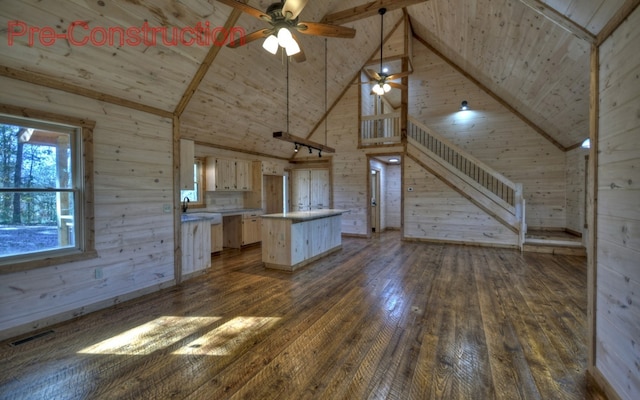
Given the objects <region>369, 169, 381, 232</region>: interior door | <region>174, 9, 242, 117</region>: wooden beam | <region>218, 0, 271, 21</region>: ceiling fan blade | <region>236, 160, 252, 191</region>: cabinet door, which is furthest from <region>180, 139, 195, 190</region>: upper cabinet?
<region>369, 169, 381, 232</region>: interior door

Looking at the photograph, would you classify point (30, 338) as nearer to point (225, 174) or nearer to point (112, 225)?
point (112, 225)

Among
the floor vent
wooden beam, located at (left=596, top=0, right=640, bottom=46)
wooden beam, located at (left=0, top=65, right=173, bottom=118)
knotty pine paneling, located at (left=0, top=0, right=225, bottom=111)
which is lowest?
the floor vent

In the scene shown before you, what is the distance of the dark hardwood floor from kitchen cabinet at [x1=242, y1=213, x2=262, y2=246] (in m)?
2.54

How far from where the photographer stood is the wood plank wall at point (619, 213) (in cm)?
162

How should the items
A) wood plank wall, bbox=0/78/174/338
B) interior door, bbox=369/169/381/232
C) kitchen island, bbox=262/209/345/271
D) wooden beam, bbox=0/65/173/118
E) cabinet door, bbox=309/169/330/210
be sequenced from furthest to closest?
interior door, bbox=369/169/381/232, cabinet door, bbox=309/169/330/210, kitchen island, bbox=262/209/345/271, wood plank wall, bbox=0/78/174/338, wooden beam, bbox=0/65/173/118

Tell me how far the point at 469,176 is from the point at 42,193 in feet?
26.7

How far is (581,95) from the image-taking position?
4801 millimetres

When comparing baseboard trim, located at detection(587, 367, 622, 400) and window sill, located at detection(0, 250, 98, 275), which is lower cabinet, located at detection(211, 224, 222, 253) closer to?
window sill, located at detection(0, 250, 98, 275)

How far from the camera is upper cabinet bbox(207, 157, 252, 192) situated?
6.62 m

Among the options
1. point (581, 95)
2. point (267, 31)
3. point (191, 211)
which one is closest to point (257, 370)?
point (267, 31)

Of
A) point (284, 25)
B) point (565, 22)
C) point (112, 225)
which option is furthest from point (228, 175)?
point (565, 22)

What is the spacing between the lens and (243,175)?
7402 mm

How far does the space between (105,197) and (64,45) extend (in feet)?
5.37

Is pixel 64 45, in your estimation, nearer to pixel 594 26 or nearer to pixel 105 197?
pixel 105 197
